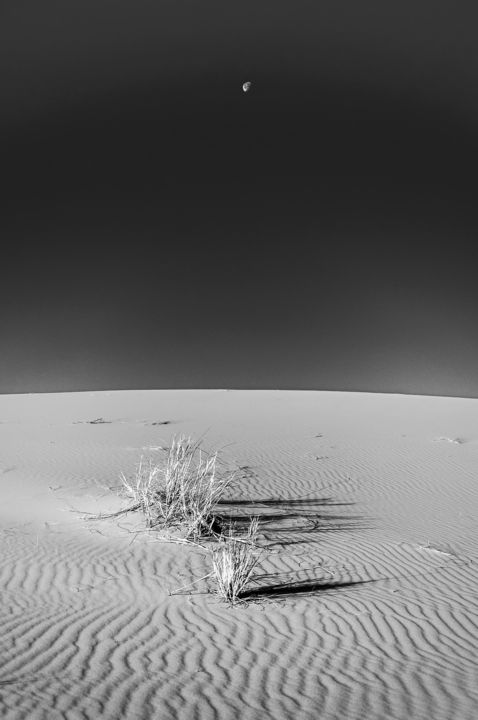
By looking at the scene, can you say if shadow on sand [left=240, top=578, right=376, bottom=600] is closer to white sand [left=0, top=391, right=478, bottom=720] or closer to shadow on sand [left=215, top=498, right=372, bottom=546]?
white sand [left=0, top=391, right=478, bottom=720]

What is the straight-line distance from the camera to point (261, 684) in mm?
4176

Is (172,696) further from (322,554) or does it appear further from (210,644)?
(322,554)

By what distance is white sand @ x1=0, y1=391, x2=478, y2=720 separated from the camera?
3.98 meters

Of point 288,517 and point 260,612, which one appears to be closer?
point 260,612

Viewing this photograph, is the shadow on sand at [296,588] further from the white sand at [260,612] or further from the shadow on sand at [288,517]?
the shadow on sand at [288,517]

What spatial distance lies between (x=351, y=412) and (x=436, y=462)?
1864 cm

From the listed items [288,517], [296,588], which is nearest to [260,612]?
[296,588]

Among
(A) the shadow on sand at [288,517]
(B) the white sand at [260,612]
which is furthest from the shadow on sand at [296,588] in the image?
(A) the shadow on sand at [288,517]

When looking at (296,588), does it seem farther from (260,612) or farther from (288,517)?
(288,517)

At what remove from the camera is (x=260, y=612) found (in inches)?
218

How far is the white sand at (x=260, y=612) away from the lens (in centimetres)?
398

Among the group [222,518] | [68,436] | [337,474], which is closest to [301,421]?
[68,436]

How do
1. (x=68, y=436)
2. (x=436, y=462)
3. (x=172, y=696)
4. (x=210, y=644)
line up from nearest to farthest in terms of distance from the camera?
1. (x=172, y=696)
2. (x=210, y=644)
3. (x=436, y=462)
4. (x=68, y=436)

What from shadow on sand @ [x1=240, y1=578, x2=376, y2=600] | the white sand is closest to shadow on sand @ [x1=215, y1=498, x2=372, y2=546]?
the white sand
